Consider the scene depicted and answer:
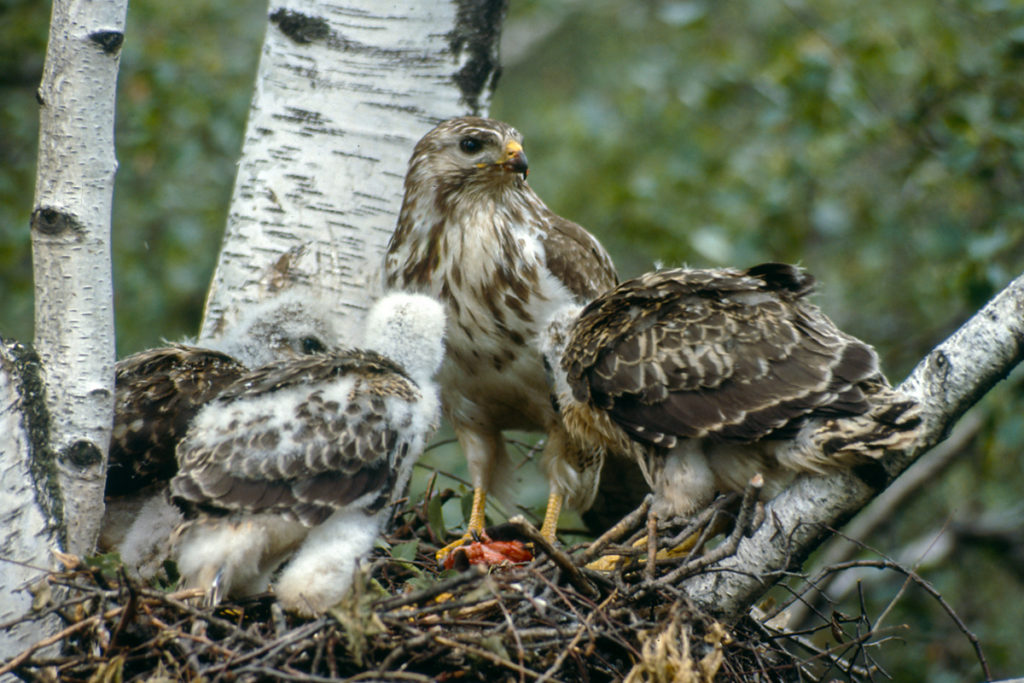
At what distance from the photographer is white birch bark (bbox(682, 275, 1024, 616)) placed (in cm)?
282

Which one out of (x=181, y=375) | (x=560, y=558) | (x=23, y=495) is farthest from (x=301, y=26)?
(x=560, y=558)

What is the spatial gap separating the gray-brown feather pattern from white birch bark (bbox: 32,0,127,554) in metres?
0.30

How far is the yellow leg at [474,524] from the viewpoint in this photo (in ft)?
13.6

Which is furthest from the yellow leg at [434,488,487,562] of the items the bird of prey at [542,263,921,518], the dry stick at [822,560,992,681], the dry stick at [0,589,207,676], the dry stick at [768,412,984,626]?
the dry stick at [768,412,984,626]

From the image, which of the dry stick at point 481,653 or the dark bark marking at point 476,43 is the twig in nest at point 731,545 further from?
the dark bark marking at point 476,43

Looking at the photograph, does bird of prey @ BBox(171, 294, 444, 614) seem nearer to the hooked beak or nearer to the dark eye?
the dark eye

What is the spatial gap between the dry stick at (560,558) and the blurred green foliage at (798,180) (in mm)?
2008

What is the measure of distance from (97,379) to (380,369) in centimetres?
89

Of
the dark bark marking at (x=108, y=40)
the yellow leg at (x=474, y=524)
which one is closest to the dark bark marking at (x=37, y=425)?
the dark bark marking at (x=108, y=40)

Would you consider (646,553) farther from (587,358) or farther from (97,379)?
(97,379)

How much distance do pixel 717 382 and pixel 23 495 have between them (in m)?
2.23

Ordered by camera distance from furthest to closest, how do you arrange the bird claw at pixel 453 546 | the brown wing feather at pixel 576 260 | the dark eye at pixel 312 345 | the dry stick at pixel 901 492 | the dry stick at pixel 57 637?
the dry stick at pixel 901 492 → the brown wing feather at pixel 576 260 → the dark eye at pixel 312 345 → the bird claw at pixel 453 546 → the dry stick at pixel 57 637

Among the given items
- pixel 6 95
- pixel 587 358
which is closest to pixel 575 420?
pixel 587 358

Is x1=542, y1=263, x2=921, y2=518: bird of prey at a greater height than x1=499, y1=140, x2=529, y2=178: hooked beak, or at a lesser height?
lesser
